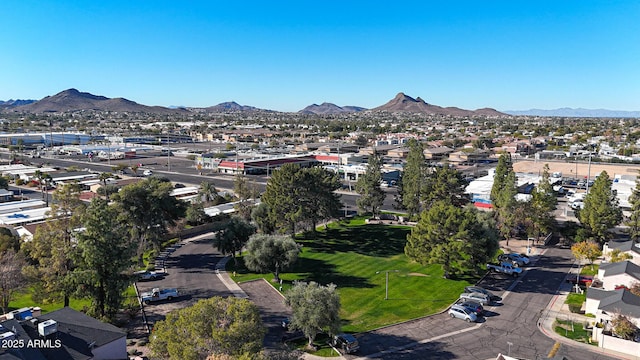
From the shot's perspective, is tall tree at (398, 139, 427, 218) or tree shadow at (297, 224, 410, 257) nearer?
tree shadow at (297, 224, 410, 257)

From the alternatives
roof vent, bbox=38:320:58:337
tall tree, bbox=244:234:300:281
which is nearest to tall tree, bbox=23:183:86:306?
roof vent, bbox=38:320:58:337

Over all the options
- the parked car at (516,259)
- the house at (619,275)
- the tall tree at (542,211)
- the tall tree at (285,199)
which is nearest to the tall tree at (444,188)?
the tall tree at (542,211)

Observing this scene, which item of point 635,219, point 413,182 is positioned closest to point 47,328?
point 413,182

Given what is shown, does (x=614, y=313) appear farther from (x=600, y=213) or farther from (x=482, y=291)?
(x=600, y=213)

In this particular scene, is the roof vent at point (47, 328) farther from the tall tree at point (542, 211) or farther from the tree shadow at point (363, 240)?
the tall tree at point (542, 211)

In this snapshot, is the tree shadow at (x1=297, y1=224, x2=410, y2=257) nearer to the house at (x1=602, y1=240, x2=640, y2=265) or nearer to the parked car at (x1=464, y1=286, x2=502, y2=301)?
the parked car at (x1=464, y1=286, x2=502, y2=301)

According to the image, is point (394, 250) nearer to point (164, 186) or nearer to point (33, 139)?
point (164, 186)
